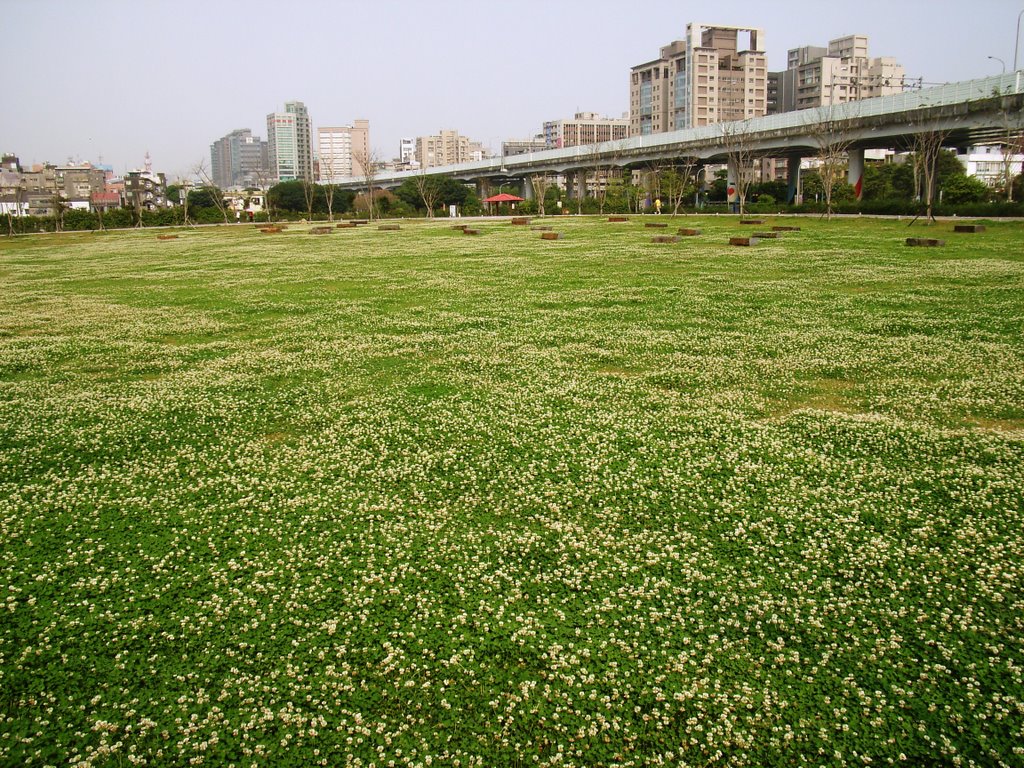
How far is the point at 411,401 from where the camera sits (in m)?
9.45

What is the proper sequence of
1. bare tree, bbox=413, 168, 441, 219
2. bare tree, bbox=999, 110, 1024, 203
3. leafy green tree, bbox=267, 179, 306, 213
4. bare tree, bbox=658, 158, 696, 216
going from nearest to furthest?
bare tree, bbox=999, 110, 1024, 203 → bare tree, bbox=658, 158, 696, 216 → bare tree, bbox=413, 168, 441, 219 → leafy green tree, bbox=267, 179, 306, 213

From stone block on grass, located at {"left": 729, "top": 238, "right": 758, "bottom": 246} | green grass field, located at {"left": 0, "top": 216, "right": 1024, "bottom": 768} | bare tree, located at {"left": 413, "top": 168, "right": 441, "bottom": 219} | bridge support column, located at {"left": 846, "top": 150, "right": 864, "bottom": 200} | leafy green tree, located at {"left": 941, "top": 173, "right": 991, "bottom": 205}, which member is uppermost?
bare tree, located at {"left": 413, "top": 168, "right": 441, "bottom": 219}

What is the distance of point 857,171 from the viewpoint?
3091 inches

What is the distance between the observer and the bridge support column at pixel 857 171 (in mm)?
77875

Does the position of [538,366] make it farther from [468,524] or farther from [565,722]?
[565,722]

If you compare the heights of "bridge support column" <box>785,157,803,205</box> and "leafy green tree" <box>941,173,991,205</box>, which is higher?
"bridge support column" <box>785,157,803,205</box>

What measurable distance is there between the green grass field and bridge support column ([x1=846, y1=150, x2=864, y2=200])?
74.0 m

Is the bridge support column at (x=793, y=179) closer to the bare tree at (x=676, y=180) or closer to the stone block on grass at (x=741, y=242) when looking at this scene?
the bare tree at (x=676, y=180)

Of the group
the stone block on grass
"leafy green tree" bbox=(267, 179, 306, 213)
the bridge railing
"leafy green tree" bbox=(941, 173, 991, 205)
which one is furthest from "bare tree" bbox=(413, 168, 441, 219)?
the stone block on grass

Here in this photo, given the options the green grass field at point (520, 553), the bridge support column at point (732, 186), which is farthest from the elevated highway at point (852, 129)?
the green grass field at point (520, 553)

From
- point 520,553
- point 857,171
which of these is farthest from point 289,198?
point 520,553

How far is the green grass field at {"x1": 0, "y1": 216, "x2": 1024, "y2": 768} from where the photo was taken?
3807mm

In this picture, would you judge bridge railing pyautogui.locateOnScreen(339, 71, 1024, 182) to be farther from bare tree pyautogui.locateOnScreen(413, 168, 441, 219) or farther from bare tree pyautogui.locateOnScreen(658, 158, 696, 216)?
bare tree pyautogui.locateOnScreen(413, 168, 441, 219)

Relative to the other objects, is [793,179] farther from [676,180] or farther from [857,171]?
[676,180]
